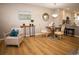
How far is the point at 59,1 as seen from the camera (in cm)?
296

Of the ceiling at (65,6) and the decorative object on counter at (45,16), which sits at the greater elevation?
the ceiling at (65,6)

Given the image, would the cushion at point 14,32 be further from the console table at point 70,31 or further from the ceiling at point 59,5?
the console table at point 70,31

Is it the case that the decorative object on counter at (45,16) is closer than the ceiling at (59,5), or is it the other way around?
the ceiling at (59,5)

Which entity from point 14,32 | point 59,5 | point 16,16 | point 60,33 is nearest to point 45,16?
point 59,5

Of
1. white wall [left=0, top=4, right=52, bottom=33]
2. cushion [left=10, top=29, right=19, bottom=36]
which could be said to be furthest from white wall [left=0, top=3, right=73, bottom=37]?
cushion [left=10, top=29, right=19, bottom=36]

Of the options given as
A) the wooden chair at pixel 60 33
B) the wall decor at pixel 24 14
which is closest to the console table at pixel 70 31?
the wooden chair at pixel 60 33

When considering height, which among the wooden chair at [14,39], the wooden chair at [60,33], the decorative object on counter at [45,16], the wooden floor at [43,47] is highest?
the decorative object on counter at [45,16]

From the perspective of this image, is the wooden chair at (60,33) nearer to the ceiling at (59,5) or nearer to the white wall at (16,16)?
the white wall at (16,16)

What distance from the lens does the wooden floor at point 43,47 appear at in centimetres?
299

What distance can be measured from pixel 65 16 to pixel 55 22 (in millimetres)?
259

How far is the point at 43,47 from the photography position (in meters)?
3.06

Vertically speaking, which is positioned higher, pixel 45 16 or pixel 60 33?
pixel 45 16

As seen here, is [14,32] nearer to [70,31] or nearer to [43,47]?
[43,47]
